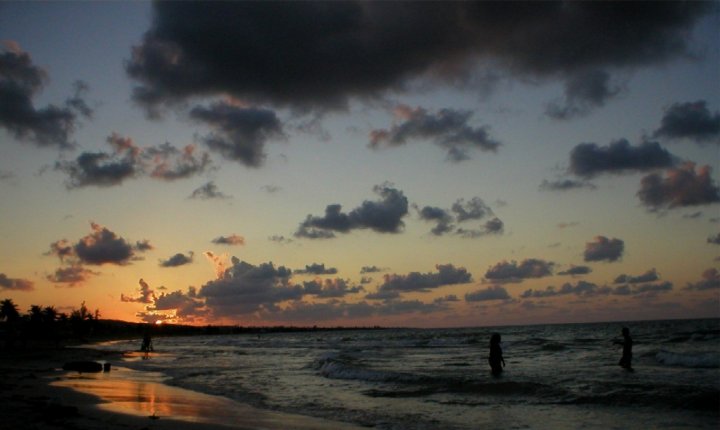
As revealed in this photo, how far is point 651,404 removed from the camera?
756 inches

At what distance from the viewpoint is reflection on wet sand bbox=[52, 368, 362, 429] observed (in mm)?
16531

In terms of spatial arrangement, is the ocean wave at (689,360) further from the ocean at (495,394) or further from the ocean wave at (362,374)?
the ocean wave at (362,374)

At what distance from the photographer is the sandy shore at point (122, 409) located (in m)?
14.2

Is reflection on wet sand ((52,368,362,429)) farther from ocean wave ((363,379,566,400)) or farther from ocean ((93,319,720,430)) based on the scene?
ocean wave ((363,379,566,400))

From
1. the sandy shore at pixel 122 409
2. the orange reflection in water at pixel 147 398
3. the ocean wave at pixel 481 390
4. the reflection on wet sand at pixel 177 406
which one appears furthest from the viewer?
the ocean wave at pixel 481 390

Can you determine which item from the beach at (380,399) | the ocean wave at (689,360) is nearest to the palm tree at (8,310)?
the beach at (380,399)

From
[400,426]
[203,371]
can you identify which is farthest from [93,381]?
[400,426]

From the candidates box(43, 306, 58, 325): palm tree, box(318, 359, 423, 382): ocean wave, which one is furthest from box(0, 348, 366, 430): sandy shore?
box(43, 306, 58, 325): palm tree

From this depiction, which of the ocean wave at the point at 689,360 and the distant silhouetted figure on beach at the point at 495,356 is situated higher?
the distant silhouetted figure on beach at the point at 495,356

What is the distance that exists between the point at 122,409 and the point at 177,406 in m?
2.14

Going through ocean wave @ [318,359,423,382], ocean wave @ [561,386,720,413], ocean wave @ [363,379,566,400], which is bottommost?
ocean wave @ [318,359,423,382]

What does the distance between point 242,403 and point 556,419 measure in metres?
10.9

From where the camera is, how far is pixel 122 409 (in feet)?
57.7

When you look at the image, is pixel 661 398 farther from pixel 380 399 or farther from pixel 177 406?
pixel 177 406
